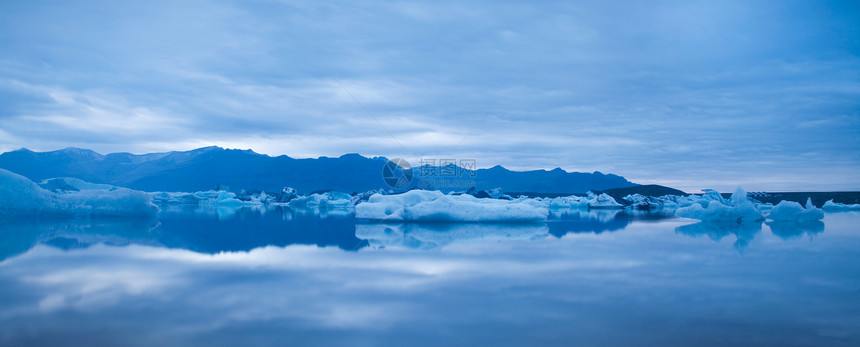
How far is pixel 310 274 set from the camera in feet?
16.9

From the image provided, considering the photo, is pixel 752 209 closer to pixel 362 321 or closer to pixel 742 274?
pixel 742 274

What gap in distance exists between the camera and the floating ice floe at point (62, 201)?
12.5 meters

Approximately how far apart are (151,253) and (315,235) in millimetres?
3408

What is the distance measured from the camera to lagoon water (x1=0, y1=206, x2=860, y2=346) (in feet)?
9.99

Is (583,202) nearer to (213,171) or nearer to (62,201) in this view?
(62,201)

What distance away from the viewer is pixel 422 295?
4145mm

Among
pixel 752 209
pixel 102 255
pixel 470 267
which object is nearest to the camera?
pixel 470 267

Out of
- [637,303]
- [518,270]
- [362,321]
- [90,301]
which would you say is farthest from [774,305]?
[90,301]

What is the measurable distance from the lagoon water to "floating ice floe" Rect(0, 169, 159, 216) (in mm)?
6460

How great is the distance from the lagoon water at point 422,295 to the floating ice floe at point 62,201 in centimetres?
646

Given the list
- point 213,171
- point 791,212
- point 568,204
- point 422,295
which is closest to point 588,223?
point 791,212

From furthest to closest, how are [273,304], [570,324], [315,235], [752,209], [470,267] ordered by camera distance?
[752,209] < [315,235] < [470,267] < [273,304] < [570,324]

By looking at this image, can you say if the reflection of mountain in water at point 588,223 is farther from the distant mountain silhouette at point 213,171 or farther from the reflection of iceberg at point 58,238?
the distant mountain silhouette at point 213,171

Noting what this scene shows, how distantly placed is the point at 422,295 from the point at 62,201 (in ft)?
46.1
